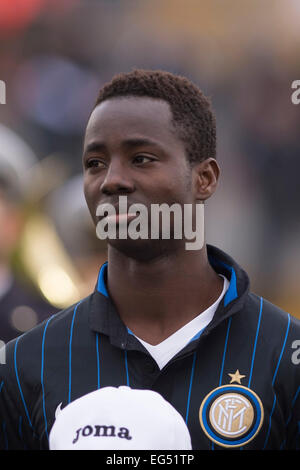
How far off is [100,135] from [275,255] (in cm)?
482

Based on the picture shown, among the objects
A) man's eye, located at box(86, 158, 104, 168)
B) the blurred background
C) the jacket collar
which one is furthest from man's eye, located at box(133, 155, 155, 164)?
the blurred background

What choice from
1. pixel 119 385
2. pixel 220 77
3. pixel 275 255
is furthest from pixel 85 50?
pixel 119 385

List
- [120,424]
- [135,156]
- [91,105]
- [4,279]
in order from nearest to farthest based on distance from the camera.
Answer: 1. [120,424]
2. [135,156]
3. [4,279]
4. [91,105]

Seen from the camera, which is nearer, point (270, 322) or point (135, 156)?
point (135, 156)

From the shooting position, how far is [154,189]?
6.70 ft

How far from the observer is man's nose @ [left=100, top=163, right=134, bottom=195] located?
2008mm

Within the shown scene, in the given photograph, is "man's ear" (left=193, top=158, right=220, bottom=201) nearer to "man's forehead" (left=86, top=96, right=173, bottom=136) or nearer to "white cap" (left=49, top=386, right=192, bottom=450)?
"man's forehead" (left=86, top=96, right=173, bottom=136)

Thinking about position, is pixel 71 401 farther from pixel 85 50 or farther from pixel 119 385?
pixel 85 50

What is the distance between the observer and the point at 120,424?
76.4 inches

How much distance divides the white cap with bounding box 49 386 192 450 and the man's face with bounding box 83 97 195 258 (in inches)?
18.1

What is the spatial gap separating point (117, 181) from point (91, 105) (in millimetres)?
4873

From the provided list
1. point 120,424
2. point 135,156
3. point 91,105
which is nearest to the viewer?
point 120,424

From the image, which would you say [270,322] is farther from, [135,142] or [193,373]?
[135,142]

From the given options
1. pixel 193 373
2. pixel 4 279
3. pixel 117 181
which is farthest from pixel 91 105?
pixel 193 373
